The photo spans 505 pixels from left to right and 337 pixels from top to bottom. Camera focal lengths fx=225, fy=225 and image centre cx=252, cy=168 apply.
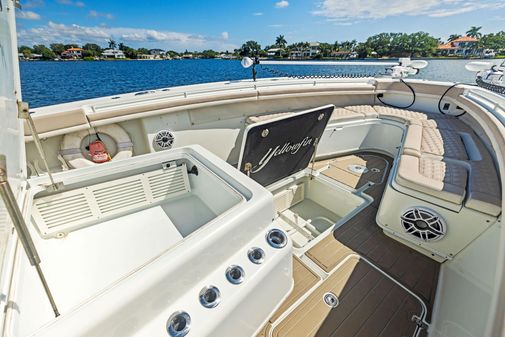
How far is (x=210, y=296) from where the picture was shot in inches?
35.9

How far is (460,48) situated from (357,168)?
172 feet

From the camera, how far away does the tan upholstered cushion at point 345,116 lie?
303 centimetres

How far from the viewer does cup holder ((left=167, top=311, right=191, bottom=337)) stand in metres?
0.80

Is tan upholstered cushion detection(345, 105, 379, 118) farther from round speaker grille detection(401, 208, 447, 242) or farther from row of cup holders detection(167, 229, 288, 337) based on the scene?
row of cup holders detection(167, 229, 288, 337)

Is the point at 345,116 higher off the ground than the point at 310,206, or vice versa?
the point at 345,116

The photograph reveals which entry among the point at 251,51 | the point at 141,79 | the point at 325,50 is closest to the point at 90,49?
the point at 141,79

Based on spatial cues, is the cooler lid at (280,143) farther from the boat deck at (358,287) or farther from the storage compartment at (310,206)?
the boat deck at (358,287)

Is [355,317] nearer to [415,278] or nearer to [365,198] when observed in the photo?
[415,278]

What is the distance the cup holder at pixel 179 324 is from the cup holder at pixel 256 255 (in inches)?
13.7

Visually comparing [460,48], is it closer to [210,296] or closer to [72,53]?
[210,296]

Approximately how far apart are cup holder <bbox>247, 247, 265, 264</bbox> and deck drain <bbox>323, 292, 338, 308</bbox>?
→ 706 mm

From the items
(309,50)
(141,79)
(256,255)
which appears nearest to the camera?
(256,255)

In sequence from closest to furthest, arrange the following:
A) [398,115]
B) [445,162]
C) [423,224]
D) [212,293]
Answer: [212,293], [423,224], [445,162], [398,115]

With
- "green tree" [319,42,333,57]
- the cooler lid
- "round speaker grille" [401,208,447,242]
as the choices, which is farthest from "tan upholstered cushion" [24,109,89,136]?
"green tree" [319,42,333,57]
